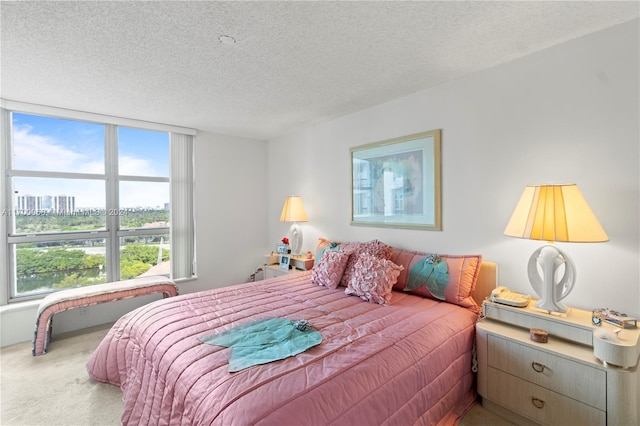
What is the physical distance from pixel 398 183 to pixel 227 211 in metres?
2.68

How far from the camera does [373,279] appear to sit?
93.1 inches

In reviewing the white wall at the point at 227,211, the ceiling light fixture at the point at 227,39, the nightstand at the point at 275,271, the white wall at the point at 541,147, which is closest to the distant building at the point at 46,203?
the white wall at the point at 227,211

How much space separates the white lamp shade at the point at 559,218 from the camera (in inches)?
64.7

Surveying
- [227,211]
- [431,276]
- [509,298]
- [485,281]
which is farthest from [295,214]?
[509,298]

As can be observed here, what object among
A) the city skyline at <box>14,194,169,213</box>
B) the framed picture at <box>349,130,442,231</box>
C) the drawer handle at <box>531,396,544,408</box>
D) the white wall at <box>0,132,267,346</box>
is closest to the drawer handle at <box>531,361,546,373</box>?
the drawer handle at <box>531,396,544,408</box>

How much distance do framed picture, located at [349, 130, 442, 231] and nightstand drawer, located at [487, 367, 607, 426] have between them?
4.15 feet

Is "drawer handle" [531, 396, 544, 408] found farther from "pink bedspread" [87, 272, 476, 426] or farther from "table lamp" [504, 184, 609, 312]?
"table lamp" [504, 184, 609, 312]

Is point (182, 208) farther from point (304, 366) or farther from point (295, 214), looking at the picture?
point (304, 366)

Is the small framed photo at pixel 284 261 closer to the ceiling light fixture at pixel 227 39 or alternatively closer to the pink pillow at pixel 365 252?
the pink pillow at pixel 365 252

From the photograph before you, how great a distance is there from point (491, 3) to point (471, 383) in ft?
7.78

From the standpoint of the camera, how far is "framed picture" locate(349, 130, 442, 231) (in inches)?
105

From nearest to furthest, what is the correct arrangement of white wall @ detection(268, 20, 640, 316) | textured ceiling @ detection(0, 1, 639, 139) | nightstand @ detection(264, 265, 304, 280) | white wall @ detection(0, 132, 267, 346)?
A: textured ceiling @ detection(0, 1, 639, 139) < white wall @ detection(268, 20, 640, 316) < nightstand @ detection(264, 265, 304, 280) < white wall @ detection(0, 132, 267, 346)

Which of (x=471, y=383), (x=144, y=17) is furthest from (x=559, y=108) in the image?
(x=144, y=17)

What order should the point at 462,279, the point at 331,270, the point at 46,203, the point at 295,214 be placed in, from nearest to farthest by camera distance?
1. the point at 462,279
2. the point at 331,270
3. the point at 46,203
4. the point at 295,214
